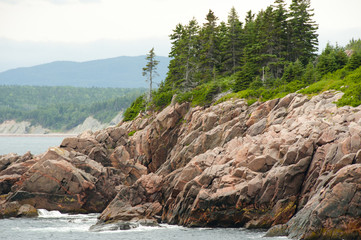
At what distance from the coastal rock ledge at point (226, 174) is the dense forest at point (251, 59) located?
21.7ft

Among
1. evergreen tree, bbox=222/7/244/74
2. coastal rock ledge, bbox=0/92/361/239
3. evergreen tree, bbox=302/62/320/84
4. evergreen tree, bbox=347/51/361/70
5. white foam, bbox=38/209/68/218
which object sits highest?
evergreen tree, bbox=222/7/244/74

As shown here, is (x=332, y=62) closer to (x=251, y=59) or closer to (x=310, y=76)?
(x=310, y=76)

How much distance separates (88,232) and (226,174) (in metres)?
14.7

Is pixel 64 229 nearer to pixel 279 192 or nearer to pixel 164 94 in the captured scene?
pixel 279 192

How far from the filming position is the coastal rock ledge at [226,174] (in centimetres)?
3919

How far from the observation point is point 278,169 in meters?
44.5

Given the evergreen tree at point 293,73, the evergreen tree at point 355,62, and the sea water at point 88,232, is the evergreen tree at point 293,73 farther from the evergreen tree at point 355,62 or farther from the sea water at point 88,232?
A: the sea water at point 88,232

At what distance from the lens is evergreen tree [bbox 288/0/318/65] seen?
85500 millimetres

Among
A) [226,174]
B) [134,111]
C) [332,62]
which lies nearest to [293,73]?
[332,62]

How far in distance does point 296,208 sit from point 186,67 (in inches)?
2059

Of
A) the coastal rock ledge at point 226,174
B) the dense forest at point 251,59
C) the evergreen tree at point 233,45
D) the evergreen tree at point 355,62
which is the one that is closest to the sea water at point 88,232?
the coastal rock ledge at point 226,174

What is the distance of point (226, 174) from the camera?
4809cm

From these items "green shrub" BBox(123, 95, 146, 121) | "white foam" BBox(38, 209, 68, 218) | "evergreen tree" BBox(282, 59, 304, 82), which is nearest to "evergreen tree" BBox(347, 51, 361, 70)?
"evergreen tree" BBox(282, 59, 304, 82)

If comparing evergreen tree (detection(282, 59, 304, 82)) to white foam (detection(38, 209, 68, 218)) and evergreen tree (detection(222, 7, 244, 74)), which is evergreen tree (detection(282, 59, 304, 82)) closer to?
evergreen tree (detection(222, 7, 244, 74))
